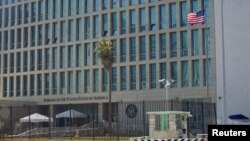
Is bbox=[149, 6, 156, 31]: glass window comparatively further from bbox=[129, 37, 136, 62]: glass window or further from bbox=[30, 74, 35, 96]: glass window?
bbox=[30, 74, 35, 96]: glass window

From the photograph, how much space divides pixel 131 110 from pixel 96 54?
12.5 metres

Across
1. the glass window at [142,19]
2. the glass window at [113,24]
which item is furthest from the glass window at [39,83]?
the glass window at [142,19]

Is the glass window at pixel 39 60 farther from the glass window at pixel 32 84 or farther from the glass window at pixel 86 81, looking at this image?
the glass window at pixel 86 81

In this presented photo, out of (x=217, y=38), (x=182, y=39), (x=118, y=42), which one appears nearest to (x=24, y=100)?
(x=118, y=42)

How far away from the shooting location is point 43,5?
262ft

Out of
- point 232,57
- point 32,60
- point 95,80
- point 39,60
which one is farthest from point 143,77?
point 232,57

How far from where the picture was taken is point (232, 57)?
131 ft

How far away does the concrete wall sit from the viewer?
3938 centimetres

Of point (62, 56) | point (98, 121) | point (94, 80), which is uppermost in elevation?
point (62, 56)

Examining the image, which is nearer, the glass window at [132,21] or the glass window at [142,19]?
the glass window at [142,19]

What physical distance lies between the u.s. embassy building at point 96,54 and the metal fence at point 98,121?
2.08 meters

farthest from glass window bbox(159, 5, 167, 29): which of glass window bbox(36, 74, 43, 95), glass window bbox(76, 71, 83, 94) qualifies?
glass window bbox(36, 74, 43, 95)

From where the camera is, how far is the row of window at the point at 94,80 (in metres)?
64.3

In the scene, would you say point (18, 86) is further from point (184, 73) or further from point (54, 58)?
point (184, 73)
